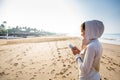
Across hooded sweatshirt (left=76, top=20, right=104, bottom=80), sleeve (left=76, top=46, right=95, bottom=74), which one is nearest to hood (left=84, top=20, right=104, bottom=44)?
hooded sweatshirt (left=76, top=20, right=104, bottom=80)

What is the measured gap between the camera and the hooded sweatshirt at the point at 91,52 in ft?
5.12

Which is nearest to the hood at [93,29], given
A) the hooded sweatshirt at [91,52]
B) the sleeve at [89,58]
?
the hooded sweatshirt at [91,52]

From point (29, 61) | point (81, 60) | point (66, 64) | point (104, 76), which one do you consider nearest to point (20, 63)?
point (29, 61)

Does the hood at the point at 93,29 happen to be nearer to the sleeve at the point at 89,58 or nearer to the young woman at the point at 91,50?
the young woman at the point at 91,50

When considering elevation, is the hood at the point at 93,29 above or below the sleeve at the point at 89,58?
above

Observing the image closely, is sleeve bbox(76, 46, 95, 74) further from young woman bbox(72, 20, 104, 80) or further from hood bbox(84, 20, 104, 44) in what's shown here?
hood bbox(84, 20, 104, 44)

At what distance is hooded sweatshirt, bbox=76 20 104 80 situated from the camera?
5.12ft

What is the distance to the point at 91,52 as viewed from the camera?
5.08 feet

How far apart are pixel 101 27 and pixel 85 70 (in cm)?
68

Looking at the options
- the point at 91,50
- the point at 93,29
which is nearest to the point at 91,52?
the point at 91,50

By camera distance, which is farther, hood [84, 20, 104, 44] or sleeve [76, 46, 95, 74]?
hood [84, 20, 104, 44]

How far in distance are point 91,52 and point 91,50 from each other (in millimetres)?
27

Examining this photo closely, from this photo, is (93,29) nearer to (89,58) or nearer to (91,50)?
(91,50)

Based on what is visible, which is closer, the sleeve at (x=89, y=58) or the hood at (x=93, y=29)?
the sleeve at (x=89, y=58)
